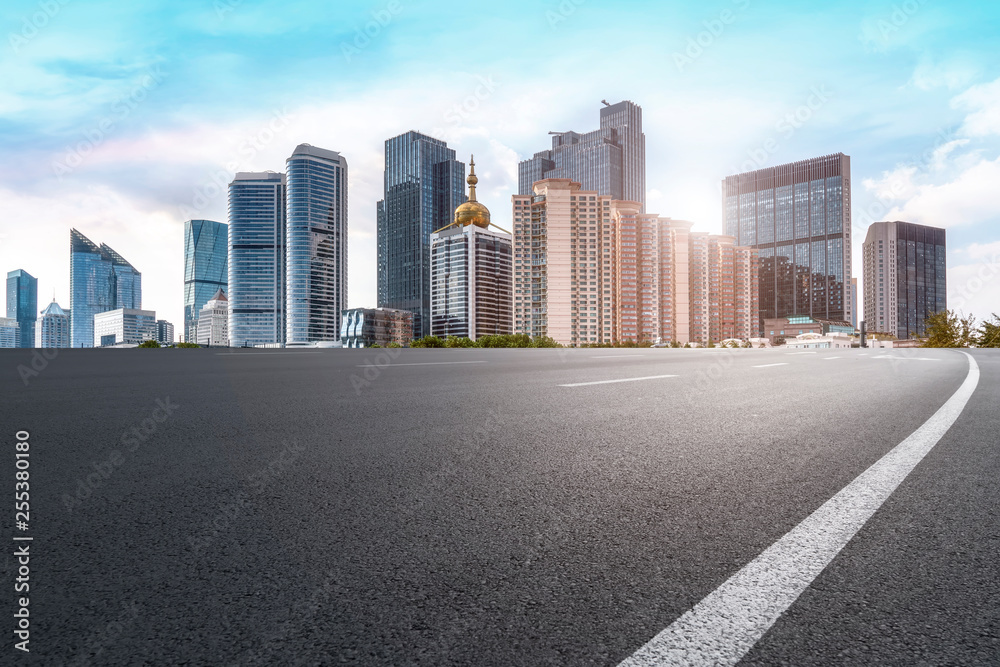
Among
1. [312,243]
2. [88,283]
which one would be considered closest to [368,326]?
[312,243]

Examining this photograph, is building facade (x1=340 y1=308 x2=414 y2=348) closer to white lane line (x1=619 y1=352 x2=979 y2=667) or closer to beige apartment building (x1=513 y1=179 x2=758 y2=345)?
beige apartment building (x1=513 y1=179 x2=758 y2=345)

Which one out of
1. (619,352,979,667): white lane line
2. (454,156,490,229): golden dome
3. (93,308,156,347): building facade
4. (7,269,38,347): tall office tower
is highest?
(454,156,490,229): golden dome

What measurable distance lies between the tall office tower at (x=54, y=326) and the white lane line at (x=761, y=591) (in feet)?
519

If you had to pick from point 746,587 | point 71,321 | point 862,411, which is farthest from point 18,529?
point 71,321

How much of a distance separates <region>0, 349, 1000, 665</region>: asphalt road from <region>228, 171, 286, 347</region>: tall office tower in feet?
645

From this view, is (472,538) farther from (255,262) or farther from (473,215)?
(255,262)

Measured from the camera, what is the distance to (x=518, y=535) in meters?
1.82

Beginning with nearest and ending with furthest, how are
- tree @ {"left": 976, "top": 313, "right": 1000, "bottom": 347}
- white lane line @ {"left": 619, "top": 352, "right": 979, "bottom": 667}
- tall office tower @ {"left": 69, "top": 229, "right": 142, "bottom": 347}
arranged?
white lane line @ {"left": 619, "top": 352, "right": 979, "bottom": 667} < tree @ {"left": 976, "top": 313, "right": 1000, "bottom": 347} < tall office tower @ {"left": 69, "top": 229, "right": 142, "bottom": 347}

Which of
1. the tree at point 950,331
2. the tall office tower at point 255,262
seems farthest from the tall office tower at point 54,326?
the tree at point 950,331

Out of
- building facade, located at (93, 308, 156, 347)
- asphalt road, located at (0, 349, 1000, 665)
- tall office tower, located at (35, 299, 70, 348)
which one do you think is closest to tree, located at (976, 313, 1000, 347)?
asphalt road, located at (0, 349, 1000, 665)

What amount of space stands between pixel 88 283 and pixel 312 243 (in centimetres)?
5928

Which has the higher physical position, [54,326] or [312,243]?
[312,243]

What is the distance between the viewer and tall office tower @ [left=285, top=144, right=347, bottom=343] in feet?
596

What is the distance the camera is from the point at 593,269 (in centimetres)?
13438
